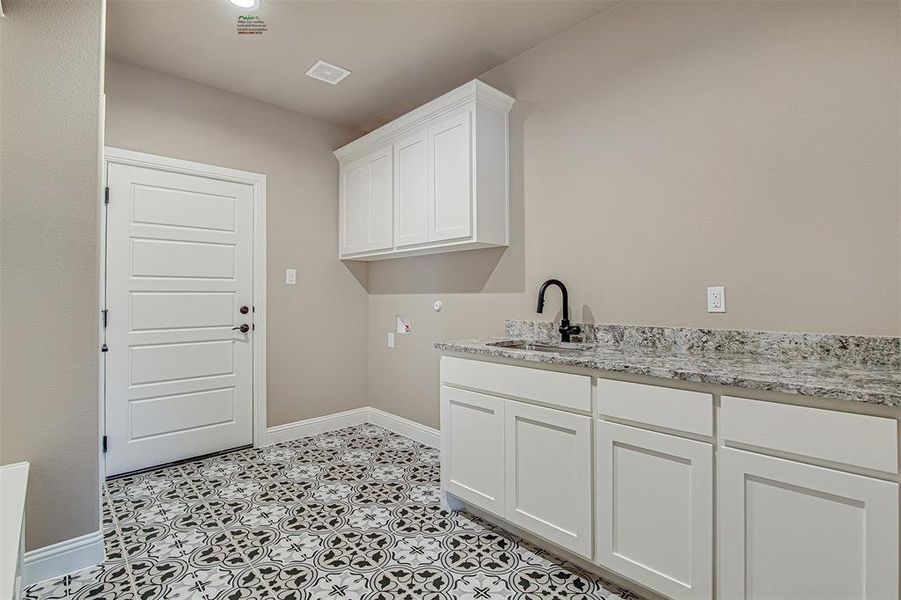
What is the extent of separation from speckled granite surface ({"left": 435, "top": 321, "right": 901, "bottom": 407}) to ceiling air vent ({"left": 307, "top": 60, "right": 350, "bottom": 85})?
196 cm

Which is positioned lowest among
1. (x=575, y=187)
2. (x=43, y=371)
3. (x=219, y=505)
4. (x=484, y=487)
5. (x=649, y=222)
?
(x=219, y=505)

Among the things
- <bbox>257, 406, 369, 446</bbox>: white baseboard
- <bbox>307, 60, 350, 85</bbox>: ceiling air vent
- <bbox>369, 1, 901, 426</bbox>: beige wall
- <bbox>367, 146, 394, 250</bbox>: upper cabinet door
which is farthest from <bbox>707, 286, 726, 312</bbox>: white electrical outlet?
<bbox>257, 406, 369, 446</bbox>: white baseboard

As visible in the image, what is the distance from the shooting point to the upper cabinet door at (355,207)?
11.5 ft

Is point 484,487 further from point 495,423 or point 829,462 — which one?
point 829,462

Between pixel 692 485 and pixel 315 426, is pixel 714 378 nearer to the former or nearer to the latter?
pixel 692 485

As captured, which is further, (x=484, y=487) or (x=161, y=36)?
(x=161, y=36)

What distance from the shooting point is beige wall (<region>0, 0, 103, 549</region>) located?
68.4 inches

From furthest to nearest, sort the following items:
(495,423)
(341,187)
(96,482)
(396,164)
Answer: (341,187) → (396,164) → (495,423) → (96,482)

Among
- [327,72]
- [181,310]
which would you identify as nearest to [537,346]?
[327,72]

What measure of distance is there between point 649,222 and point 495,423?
1.23 meters

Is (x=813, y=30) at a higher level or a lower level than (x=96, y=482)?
higher

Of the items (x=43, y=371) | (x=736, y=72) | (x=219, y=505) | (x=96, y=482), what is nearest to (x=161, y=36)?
(x=43, y=371)

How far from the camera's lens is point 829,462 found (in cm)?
124

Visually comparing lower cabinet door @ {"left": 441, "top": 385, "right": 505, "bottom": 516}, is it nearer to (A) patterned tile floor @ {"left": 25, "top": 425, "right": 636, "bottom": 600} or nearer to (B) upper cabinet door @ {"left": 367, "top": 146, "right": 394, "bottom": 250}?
(A) patterned tile floor @ {"left": 25, "top": 425, "right": 636, "bottom": 600}
